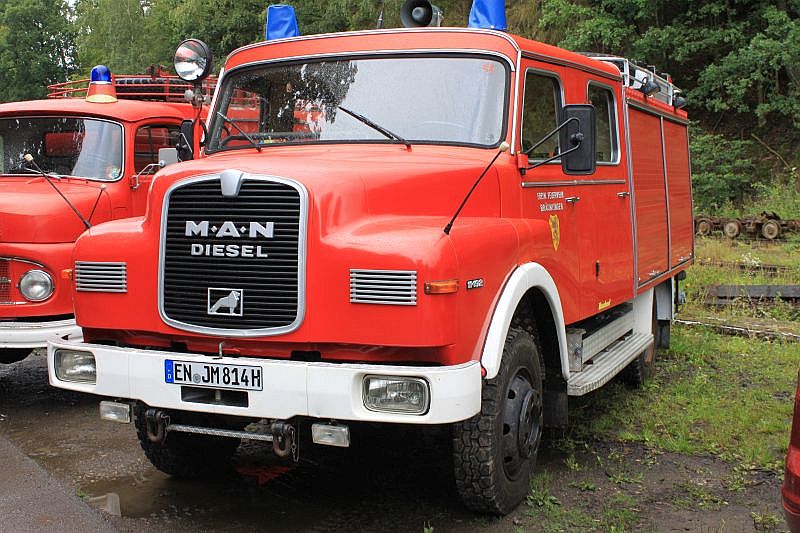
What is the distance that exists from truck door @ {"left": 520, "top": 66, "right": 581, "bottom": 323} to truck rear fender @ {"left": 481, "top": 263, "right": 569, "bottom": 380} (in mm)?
182

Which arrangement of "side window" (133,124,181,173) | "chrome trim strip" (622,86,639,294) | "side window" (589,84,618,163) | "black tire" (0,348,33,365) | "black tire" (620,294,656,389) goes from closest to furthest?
1. "side window" (589,84,618,163)
2. "chrome trim strip" (622,86,639,294)
3. "black tire" (620,294,656,389)
4. "side window" (133,124,181,173)
5. "black tire" (0,348,33,365)

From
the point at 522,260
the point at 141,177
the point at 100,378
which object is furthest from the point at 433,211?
the point at 141,177

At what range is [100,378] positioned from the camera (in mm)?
4586

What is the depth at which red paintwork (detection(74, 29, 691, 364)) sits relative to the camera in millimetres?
4125

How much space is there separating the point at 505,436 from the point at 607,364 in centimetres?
196

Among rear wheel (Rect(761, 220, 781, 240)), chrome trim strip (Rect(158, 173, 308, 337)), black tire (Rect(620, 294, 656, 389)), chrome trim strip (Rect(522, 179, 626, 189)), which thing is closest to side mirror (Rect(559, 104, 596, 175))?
chrome trim strip (Rect(522, 179, 626, 189))

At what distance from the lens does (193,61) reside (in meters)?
5.95

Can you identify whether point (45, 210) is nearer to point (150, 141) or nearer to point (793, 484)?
point (150, 141)

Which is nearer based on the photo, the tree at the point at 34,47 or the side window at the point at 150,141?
the side window at the point at 150,141

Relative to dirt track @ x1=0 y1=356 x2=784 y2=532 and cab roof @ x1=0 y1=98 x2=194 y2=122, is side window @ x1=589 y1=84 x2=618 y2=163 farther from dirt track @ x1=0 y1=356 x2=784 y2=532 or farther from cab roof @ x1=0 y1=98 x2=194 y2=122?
cab roof @ x1=0 y1=98 x2=194 y2=122

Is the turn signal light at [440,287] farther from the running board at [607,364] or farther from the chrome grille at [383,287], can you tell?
the running board at [607,364]

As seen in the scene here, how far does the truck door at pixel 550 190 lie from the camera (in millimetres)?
5312

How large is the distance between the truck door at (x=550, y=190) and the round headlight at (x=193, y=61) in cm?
202

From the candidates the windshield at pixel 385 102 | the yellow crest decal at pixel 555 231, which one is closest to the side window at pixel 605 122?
the yellow crest decal at pixel 555 231
